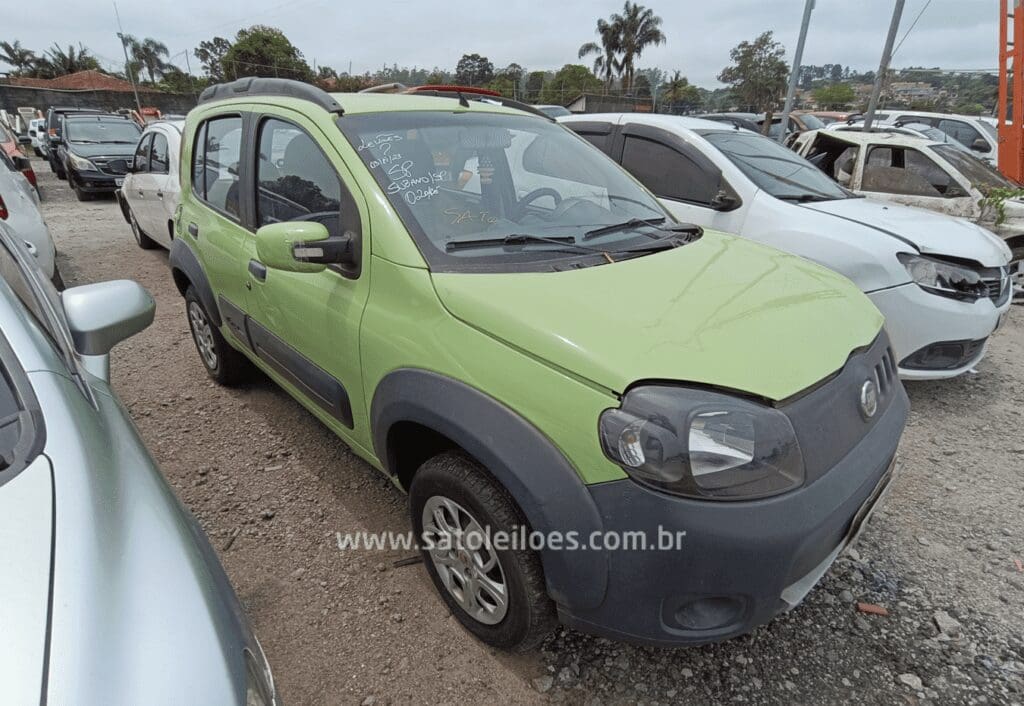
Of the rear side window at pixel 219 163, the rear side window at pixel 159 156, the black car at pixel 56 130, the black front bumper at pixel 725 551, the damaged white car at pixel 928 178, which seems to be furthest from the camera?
the black car at pixel 56 130

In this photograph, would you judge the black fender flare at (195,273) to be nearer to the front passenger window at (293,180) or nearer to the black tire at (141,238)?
the front passenger window at (293,180)

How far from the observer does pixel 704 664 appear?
75.0 inches

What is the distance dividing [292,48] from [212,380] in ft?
169

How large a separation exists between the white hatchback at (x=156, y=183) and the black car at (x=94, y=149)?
3991mm

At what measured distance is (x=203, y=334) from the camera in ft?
12.2

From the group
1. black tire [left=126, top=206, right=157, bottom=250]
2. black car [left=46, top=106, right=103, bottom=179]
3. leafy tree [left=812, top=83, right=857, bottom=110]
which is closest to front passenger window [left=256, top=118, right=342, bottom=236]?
black tire [left=126, top=206, right=157, bottom=250]

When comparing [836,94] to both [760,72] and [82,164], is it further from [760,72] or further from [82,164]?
[82,164]

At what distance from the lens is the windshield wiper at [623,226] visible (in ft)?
7.20

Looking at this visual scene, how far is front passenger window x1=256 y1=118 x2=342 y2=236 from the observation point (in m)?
2.25

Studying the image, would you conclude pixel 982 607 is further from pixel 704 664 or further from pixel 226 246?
pixel 226 246

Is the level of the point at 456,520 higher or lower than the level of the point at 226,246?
lower

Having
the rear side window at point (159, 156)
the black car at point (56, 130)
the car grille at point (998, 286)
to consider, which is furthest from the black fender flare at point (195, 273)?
the black car at point (56, 130)

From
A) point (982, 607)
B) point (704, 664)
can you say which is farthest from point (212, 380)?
point (982, 607)

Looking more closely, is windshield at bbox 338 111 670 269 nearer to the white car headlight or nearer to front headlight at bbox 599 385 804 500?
front headlight at bbox 599 385 804 500
